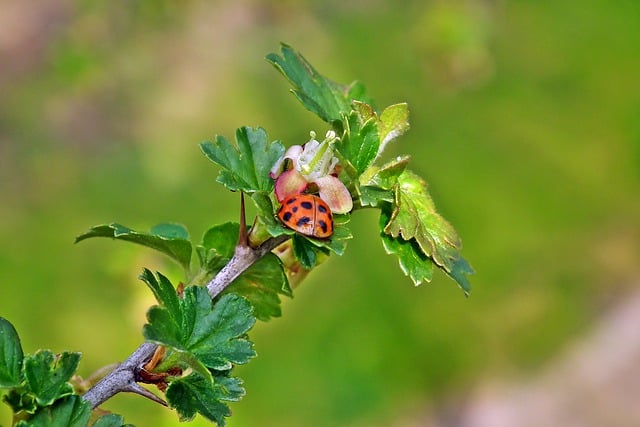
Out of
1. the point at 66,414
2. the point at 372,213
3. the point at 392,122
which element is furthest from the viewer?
the point at 372,213

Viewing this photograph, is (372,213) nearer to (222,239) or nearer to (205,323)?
(222,239)

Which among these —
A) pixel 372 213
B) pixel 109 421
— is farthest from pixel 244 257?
pixel 372 213

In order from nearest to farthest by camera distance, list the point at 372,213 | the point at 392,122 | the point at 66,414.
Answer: the point at 66,414 → the point at 392,122 → the point at 372,213

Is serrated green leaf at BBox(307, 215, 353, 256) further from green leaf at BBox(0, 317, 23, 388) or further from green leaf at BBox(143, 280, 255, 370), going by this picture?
green leaf at BBox(0, 317, 23, 388)

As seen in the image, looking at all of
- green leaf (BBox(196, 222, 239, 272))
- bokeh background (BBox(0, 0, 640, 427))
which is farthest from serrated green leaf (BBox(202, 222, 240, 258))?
bokeh background (BBox(0, 0, 640, 427))

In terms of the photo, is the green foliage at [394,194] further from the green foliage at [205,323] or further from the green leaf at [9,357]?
the green leaf at [9,357]

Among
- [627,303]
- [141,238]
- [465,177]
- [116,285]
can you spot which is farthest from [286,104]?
[141,238]

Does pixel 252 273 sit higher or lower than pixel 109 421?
higher
